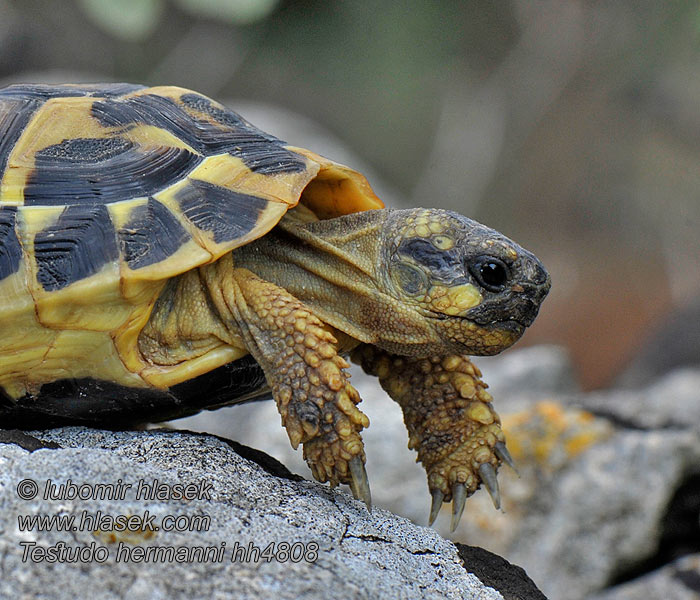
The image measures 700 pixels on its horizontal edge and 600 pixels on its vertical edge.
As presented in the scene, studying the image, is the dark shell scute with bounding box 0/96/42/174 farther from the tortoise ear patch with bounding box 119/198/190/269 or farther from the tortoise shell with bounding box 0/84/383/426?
the tortoise ear patch with bounding box 119/198/190/269

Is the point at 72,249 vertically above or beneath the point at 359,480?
above

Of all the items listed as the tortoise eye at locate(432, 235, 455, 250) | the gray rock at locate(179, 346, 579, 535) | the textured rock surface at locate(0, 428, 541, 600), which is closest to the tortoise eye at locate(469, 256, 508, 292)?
the tortoise eye at locate(432, 235, 455, 250)

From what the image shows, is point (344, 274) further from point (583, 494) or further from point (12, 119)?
point (583, 494)

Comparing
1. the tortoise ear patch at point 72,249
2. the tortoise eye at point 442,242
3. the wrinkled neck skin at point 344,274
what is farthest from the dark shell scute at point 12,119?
the tortoise eye at point 442,242

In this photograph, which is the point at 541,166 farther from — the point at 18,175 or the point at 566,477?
the point at 18,175

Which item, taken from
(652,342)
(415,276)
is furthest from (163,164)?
(652,342)

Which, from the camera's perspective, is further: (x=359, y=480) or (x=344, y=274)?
(x=344, y=274)

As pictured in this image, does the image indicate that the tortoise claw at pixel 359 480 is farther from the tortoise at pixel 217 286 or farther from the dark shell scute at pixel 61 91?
the dark shell scute at pixel 61 91

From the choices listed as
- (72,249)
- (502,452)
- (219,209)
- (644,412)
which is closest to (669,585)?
(644,412)
